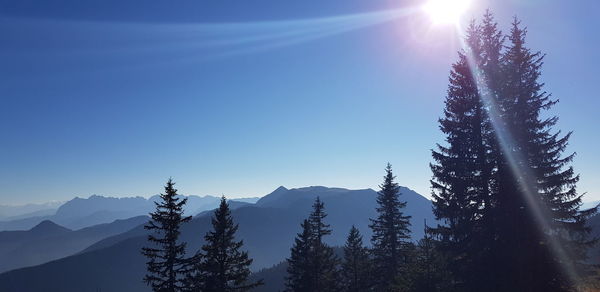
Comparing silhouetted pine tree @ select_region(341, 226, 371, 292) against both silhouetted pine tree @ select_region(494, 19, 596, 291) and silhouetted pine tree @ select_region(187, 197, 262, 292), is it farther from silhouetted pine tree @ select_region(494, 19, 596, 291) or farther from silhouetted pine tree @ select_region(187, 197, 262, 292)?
silhouetted pine tree @ select_region(494, 19, 596, 291)

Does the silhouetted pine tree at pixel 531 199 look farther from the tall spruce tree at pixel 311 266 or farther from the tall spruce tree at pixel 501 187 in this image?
the tall spruce tree at pixel 311 266

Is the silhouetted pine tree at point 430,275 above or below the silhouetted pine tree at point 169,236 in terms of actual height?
below

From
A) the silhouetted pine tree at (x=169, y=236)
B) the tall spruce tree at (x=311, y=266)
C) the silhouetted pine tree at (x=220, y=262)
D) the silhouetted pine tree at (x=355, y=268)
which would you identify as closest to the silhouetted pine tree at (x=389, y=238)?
the silhouetted pine tree at (x=355, y=268)

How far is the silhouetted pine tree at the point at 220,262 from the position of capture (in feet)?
90.2

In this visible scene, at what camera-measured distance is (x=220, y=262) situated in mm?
27891

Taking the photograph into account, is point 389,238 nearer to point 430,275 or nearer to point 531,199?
point 430,275

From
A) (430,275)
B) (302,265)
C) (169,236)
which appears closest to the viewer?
(430,275)

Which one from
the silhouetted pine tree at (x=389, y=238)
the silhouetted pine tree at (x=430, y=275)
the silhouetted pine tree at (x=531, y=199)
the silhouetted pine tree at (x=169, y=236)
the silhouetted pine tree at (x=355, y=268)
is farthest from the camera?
the silhouetted pine tree at (x=355, y=268)

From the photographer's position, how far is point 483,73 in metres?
19.7

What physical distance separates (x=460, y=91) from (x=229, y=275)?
2078 cm

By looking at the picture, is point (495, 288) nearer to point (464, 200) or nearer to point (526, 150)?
point (464, 200)

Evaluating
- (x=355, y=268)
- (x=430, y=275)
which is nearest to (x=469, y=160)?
(x=430, y=275)

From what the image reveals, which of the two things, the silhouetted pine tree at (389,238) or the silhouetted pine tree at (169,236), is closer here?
the silhouetted pine tree at (169,236)

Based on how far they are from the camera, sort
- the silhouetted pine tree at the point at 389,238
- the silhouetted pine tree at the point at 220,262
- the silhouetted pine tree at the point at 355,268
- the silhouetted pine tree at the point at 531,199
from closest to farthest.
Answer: the silhouetted pine tree at the point at 531,199 → the silhouetted pine tree at the point at 220,262 → the silhouetted pine tree at the point at 389,238 → the silhouetted pine tree at the point at 355,268
